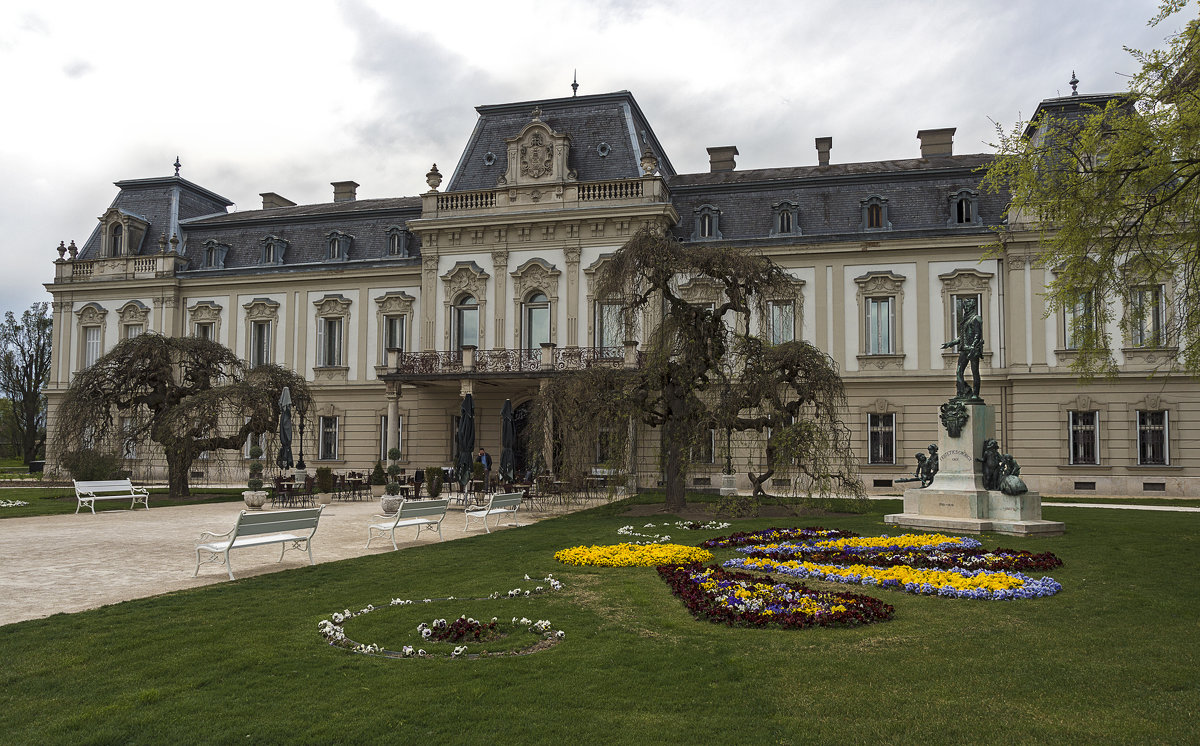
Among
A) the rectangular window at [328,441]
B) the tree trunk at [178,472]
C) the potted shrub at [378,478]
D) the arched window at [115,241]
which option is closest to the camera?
the tree trunk at [178,472]

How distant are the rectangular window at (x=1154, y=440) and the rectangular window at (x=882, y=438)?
7501 mm

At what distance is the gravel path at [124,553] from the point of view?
32.2ft

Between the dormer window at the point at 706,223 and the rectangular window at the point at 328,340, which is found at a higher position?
the dormer window at the point at 706,223

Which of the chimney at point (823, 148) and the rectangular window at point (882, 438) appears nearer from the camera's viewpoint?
the rectangular window at point (882, 438)

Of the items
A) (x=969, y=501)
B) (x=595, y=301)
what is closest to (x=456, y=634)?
(x=969, y=501)

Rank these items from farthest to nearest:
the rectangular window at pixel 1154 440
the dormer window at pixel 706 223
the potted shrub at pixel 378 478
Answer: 1. the dormer window at pixel 706 223
2. the potted shrub at pixel 378 478
3. the rectangular window at pixel 1154 440

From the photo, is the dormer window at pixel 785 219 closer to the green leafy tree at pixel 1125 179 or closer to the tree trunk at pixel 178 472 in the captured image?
the green leafy tree at pixel 1125 179

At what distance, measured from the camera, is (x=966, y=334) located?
17141 millimetres

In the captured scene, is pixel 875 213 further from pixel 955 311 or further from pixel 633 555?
pixel 633 555

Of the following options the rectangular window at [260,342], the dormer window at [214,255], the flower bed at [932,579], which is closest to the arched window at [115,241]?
the dormer window at [214,255]

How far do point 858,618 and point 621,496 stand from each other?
1832 cm

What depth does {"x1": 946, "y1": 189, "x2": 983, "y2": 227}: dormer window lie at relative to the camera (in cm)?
2997

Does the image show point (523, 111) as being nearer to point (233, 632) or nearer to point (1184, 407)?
point (1184, 407)

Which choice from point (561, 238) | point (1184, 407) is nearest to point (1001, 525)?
point (1184, 407)
